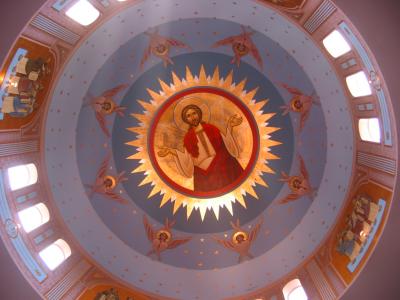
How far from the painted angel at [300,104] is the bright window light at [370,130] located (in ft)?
5.60

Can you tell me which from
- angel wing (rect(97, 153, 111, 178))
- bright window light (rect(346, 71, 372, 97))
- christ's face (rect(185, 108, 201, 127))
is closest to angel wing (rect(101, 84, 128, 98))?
angel wing (rect(97, 153, 111, 178))

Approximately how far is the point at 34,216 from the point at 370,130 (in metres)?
9.85

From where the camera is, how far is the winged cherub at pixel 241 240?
13.9 meters

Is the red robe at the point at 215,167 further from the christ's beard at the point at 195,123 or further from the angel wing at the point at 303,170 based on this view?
the angel wing at the point at 303,170

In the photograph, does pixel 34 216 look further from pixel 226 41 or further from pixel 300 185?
pixel 300 185

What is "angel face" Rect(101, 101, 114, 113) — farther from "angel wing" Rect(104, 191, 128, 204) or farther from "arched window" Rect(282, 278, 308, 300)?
"arched window" Rect(282, 278, 308, 300)

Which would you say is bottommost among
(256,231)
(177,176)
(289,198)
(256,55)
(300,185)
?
(256,231)

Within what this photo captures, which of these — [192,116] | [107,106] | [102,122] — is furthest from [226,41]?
[102,122]

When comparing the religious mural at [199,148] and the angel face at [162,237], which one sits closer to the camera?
the religious mural at [199,148]

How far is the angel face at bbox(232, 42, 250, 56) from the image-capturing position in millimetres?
12945

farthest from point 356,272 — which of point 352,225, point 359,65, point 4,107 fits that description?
point 4,107

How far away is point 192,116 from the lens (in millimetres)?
14086

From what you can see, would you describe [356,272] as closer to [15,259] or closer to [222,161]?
[222,161]

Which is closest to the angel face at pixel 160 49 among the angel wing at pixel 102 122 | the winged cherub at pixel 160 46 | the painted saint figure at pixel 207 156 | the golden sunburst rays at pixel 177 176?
the winged cherub at pixel 160 46
